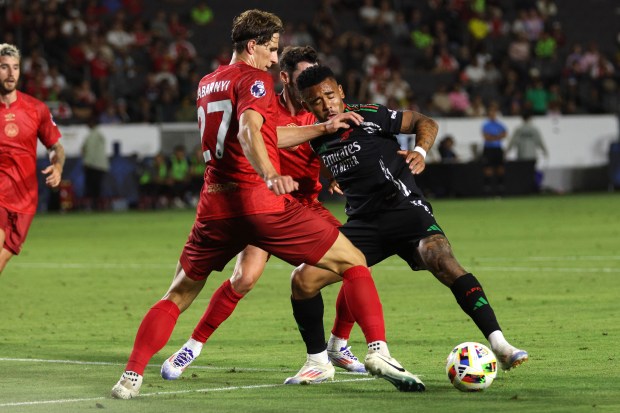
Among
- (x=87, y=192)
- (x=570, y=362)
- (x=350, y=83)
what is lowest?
(x=87, y=192)

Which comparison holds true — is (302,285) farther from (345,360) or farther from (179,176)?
(179,176)

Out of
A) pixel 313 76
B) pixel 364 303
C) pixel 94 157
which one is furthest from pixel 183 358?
pixel 94 157

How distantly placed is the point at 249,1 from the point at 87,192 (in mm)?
9037

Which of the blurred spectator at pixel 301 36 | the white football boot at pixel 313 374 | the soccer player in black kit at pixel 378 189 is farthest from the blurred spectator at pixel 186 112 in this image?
the white football boot at pixel 313 374

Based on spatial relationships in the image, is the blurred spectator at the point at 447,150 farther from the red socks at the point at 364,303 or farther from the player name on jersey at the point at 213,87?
the red socks at the point at 364,303

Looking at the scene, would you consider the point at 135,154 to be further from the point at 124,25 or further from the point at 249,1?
the point at 249,1

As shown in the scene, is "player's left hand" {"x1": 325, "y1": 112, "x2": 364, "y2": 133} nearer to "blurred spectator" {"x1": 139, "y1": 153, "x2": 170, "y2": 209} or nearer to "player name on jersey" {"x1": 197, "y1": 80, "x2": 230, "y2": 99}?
"player name on jersey" {"x1": 197, "y1": 80, "x2": 230, "y2": 99}

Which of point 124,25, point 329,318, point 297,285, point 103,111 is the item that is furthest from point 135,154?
point 297,285

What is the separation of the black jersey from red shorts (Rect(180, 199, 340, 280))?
0.95m

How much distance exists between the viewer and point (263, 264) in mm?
9234

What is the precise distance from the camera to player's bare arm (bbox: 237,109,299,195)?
7.18m

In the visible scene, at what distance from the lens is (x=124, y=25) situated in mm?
33812

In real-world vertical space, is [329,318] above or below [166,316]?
below

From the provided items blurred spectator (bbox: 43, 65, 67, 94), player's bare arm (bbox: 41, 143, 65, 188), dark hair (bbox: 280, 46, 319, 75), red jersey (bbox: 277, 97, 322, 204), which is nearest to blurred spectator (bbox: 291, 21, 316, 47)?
blurred spectator (bbox: 43, 65, 67, 94)
